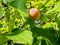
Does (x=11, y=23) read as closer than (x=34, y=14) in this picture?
No

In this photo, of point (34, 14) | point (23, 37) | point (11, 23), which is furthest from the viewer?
point (11, 23)

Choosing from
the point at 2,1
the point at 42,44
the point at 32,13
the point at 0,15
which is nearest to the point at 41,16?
the point at 32,13

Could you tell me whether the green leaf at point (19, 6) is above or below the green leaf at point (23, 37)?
above

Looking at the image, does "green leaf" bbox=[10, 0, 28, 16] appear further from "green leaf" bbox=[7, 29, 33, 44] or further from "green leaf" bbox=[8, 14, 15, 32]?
"green leaf" bbox=[8, 14, 15, 32]

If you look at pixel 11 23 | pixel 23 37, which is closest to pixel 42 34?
pixel 23 37

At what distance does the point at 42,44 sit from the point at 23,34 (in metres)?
0.18

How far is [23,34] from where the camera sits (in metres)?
0.97

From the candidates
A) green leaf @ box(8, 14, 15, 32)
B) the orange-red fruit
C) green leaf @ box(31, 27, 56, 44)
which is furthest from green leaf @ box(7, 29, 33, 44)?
green leaf @ box(8, 14, 15, 32)

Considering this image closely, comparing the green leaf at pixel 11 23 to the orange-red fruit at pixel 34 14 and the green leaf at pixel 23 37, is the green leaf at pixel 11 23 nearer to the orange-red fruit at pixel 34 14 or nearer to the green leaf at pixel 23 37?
the orange-red fruit at pixel 34 14

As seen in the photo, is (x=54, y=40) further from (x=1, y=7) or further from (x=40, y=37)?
(x=1, y=7)

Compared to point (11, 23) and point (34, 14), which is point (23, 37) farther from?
point (11, 23)

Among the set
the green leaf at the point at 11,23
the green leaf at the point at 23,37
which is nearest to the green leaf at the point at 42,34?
the green leaf at the point at 23,37

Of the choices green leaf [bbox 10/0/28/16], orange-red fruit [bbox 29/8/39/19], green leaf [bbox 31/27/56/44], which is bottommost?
green leaf [bbox 31/27/56/44]

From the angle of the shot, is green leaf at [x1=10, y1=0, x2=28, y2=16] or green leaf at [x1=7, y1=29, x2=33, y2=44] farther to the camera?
green leaf at [x1=10, y1=0, x2=28, y2=16]
